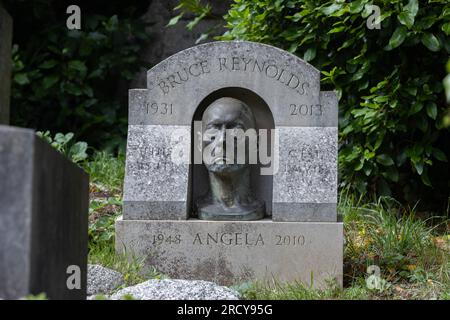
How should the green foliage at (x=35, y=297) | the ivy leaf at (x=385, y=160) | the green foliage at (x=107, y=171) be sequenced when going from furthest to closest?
1. the green foliage at (x=107, y=171)
2. the ivy leaf at (x=385, y=160)
3. the green foliage at (x=35, y=297)

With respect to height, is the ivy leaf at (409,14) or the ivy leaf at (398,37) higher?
the ivy leaf at (409,14)

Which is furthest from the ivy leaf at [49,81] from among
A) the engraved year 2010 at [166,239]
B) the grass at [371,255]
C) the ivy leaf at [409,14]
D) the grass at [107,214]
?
the ivy leaf at [409,14]

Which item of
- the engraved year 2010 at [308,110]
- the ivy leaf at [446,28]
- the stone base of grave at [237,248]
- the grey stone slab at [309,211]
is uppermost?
the ivy leaf at [446,28]

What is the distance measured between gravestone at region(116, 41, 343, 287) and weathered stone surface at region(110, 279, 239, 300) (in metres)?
0.78

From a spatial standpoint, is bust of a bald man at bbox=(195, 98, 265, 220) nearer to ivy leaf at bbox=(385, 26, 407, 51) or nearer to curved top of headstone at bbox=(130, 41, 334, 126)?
curved top of headstone at bbox=(130, 41, 334, 126)

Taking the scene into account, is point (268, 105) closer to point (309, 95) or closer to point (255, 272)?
point (309, 95)

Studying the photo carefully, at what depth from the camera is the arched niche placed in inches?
206

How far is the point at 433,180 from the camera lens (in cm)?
667

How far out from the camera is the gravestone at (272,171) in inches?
191

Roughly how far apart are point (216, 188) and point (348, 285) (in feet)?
3.48

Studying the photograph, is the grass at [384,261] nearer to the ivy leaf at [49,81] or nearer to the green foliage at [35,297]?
the green foliage at [35,297]

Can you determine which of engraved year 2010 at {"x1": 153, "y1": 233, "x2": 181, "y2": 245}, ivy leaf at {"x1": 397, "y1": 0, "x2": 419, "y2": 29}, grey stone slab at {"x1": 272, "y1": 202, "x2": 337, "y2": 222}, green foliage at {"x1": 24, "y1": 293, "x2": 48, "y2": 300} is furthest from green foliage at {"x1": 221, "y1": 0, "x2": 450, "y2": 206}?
green foliage at {"x1": 24, "y1": 293, "x2": 48, "y2": 300}

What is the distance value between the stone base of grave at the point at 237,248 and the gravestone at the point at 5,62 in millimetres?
2773

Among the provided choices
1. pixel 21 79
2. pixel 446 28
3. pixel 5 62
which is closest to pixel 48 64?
pixel 21 79
